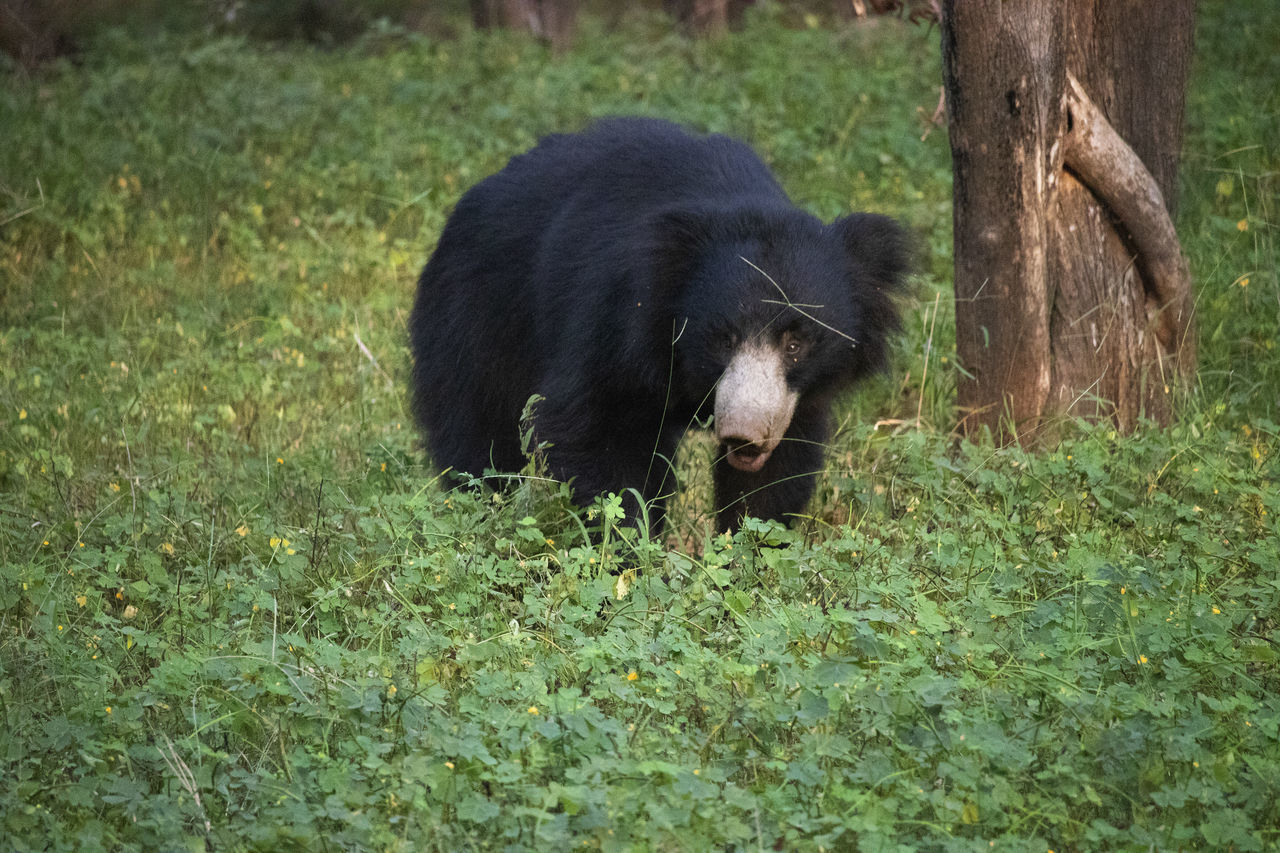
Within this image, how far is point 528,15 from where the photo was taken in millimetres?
13094

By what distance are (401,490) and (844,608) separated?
1.74 m

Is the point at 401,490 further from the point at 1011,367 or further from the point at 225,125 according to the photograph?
the point at 225,125

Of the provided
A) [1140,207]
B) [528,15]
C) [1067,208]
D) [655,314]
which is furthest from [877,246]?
[528,15]

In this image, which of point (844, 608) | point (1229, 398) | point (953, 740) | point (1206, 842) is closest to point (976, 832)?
point (953, 740)

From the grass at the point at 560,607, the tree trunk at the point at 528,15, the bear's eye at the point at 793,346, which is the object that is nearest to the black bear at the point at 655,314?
the bear's eye at the point at 793,346

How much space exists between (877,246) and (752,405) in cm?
72

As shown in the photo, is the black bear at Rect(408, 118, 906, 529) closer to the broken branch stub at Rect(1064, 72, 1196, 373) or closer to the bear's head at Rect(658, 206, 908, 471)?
the bear's head at Rect(658, 206, 908, 471)

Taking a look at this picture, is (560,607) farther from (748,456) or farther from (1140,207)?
(1140,207)

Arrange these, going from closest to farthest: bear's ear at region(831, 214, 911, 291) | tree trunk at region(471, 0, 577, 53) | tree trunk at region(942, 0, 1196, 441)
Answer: bear's ear at region(831, 214, 911, 291) → tree trunk at region(942, 0, 1196, 441) → tree trunk at region(471, 0, 577, 53)

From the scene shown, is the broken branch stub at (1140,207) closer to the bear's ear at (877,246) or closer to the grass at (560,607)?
the grass at (560,607)

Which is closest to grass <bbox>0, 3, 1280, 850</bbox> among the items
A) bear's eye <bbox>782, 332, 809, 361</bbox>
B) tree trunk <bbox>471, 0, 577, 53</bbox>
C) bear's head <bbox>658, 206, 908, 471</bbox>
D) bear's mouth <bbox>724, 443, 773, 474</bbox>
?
bear's mouth <bbox>724, 443, 773, 474</bbox>

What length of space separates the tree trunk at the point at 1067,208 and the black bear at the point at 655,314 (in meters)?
0.51

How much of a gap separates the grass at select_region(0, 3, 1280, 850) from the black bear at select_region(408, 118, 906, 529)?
229 mm

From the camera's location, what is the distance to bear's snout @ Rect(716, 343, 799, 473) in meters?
3.47
